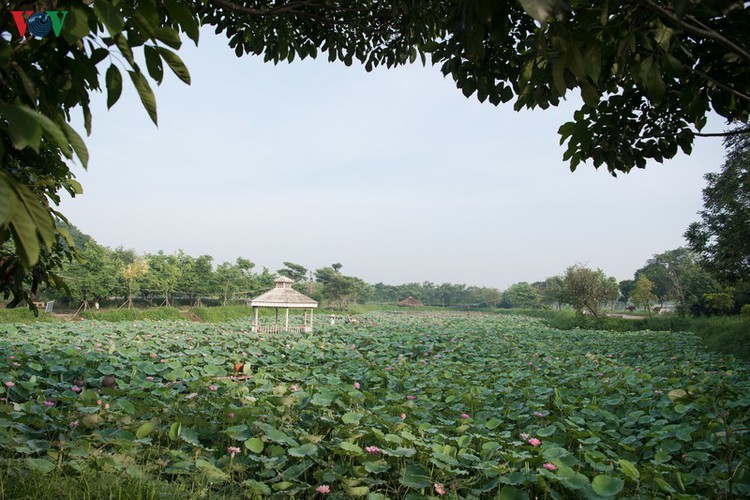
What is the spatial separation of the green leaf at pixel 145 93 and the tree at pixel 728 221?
43.3 ft

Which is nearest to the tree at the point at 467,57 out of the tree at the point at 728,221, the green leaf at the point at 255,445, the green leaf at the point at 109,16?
the green leaf at the point at 109,16

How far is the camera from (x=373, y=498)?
2.07m

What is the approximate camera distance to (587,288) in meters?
21.1

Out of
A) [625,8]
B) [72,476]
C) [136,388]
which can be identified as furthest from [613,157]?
[136,388]

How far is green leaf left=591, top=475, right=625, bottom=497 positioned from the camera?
2021mm

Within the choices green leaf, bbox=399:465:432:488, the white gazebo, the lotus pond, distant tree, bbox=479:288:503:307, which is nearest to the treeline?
the white gazebo

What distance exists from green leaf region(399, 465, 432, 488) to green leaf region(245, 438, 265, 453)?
90 centimetres

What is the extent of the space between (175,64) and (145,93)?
101mm

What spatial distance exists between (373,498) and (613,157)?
2280 mm

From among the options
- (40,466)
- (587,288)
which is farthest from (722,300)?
(40,466)

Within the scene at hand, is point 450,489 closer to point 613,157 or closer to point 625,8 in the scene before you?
point 613,157

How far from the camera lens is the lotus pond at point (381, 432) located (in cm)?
226

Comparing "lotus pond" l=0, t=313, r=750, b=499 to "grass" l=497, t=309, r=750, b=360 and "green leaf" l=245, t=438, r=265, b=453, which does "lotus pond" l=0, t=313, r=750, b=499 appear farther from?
"grass" l=497, t=309, r=750, b=360

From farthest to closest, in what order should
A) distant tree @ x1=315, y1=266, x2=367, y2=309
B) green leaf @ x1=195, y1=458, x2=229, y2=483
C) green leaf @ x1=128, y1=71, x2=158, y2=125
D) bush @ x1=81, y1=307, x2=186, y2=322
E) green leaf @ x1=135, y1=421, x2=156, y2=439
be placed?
distant tree @ x1=315, y1=266, x2=367, y2=309
bush @ x1=81, y1=307, x2=186, y2=322
green leaf @ x1=135, y1=421, x2=156, y2=439
green leaf @ x1=195, y1=458, x2=229, y2=483
green leaf @ x1=128, y1=71, x2=158, y2=125
